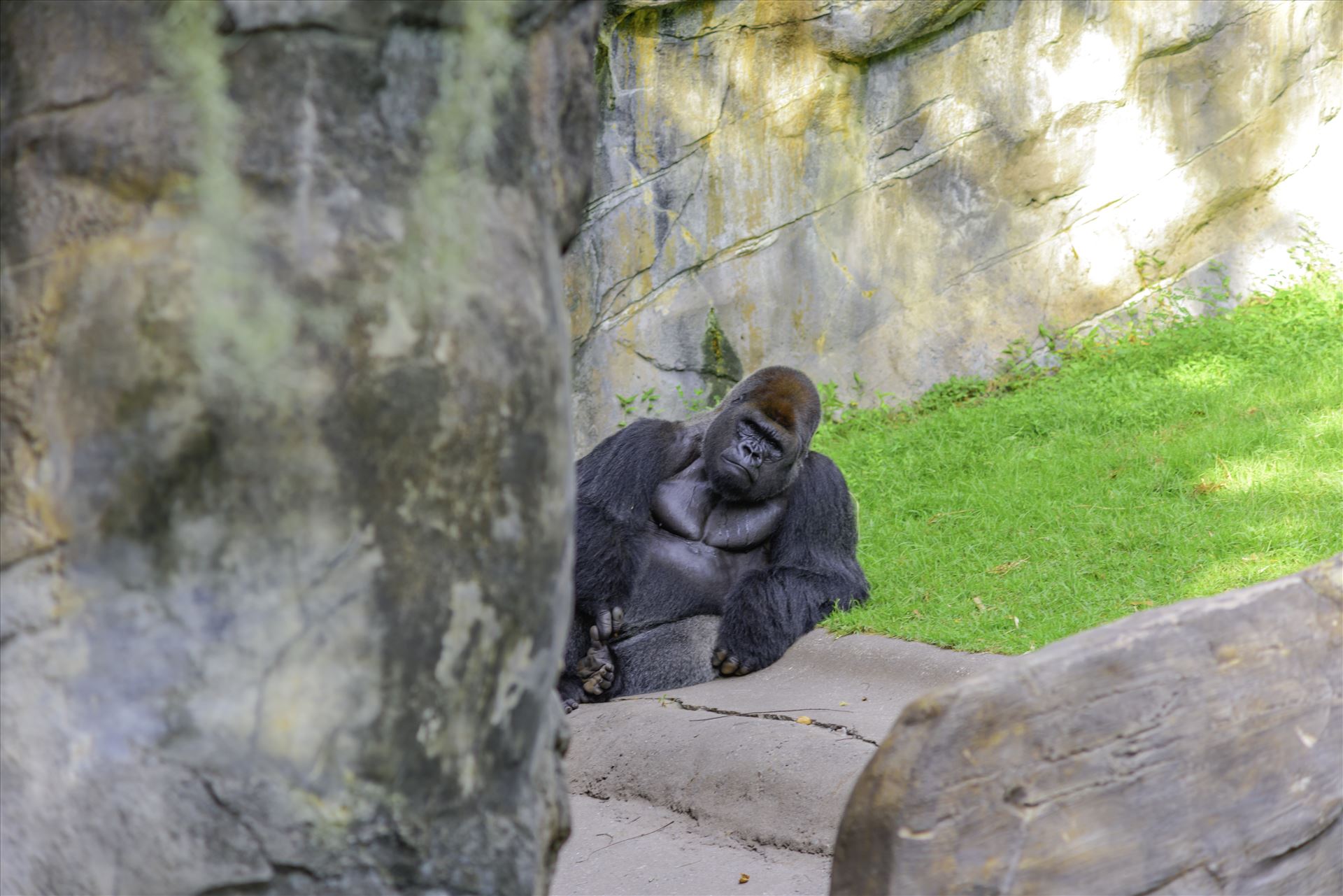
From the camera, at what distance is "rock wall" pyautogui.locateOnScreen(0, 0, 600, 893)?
174 centimetres

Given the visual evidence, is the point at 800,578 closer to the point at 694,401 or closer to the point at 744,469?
the point at 744,469

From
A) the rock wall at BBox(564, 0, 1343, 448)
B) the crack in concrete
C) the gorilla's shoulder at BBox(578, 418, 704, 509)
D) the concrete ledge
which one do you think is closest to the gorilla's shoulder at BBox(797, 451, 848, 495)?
the gorilla's shoulder at BBox(578, 418, 704, 509)

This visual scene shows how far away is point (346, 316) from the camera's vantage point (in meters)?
1.75

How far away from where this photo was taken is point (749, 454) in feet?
17.4

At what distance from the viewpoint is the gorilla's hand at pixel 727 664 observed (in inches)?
202

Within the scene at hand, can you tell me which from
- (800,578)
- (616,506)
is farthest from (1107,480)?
(616,506)

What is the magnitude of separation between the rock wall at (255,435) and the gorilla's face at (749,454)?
11.3ft

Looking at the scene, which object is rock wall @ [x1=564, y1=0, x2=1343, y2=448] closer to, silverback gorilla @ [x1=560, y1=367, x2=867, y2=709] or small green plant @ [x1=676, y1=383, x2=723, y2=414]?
small green plant @ [x1=676, y1=383, x2=723, y2=414]

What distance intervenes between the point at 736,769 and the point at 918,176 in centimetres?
520

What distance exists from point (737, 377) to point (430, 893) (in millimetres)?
6462

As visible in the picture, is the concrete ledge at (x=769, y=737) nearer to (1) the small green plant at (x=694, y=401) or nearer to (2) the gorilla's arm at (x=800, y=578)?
(2) the gorilla's arm at (x=800, y=578)

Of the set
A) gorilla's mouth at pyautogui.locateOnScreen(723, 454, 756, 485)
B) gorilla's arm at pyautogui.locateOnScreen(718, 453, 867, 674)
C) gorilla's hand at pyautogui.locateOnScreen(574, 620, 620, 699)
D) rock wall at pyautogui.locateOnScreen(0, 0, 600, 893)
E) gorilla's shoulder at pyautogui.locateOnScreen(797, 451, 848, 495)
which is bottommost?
gorilla's hand at pyautogui.locateOnScreen(574, 620, 620, 699)

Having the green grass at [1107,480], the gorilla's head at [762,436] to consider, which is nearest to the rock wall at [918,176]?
the green grass at [1107,480]

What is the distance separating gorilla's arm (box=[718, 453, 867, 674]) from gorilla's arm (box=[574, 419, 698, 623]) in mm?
453
